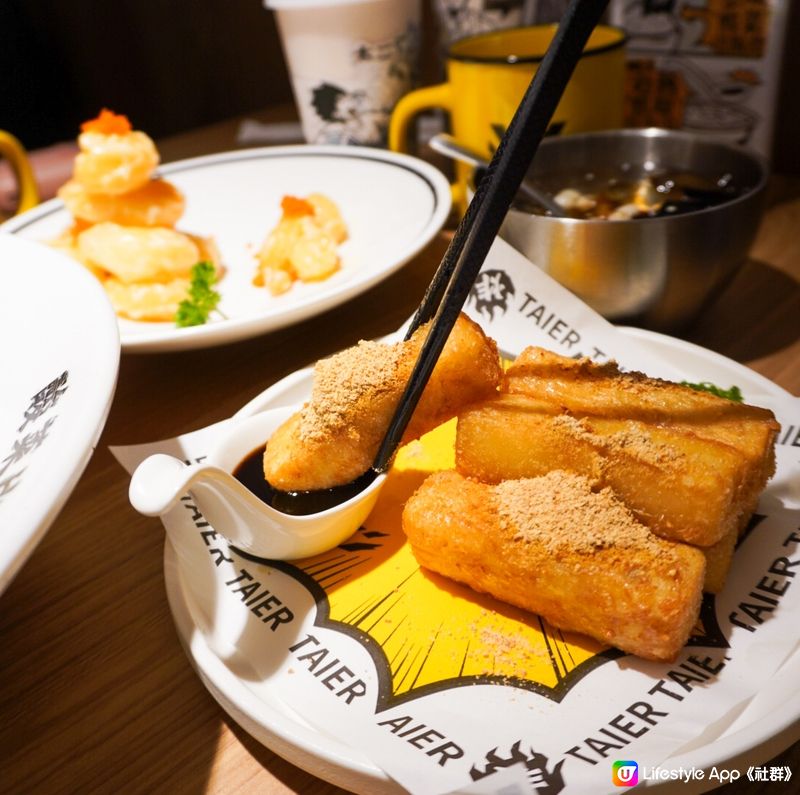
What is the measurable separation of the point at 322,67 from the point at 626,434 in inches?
59.9

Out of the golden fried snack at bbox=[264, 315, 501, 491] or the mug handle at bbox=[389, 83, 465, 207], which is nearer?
the golden fried snack at bbox=[264, 315, 501, 491]

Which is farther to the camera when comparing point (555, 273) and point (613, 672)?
point (555, 273)

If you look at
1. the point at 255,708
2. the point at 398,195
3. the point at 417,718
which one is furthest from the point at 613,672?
the point at 398,195

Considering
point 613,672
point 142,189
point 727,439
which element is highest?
point 142,189

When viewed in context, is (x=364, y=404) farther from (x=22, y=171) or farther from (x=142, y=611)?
(x=22, y=171)

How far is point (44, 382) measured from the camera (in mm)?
788

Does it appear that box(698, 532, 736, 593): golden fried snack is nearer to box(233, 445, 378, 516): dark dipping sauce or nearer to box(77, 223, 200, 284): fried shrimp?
box(233, 445, 378, 516): dark dipping sauce

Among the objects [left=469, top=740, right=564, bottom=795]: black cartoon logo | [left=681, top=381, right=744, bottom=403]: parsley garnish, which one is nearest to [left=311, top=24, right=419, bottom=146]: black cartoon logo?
[left=681, top=381, right=744, bottom=403]: parsley garnish

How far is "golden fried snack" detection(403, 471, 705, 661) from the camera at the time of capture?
0.75 meters

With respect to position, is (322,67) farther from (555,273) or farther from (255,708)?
(255,708)

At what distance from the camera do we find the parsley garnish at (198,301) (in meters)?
1.41

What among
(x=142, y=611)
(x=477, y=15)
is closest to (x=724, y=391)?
(x=142, y=611)

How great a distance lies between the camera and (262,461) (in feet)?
3.37

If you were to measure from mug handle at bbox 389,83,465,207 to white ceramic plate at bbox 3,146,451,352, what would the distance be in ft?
0.24
